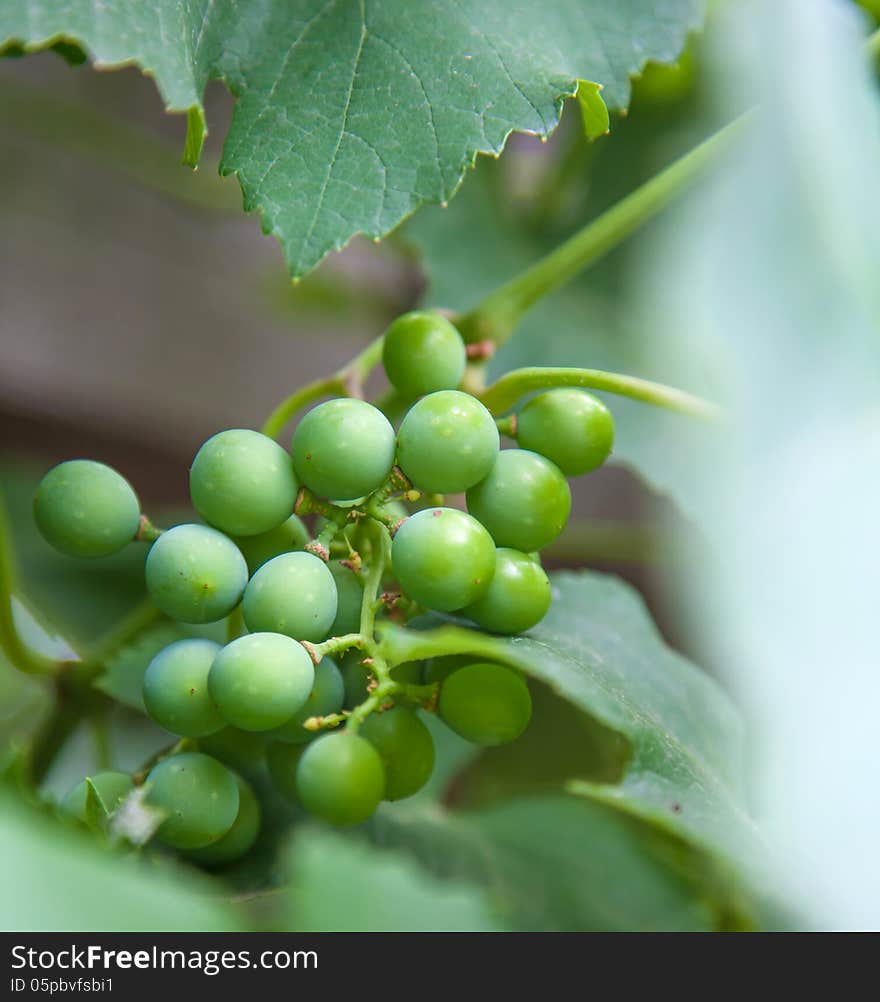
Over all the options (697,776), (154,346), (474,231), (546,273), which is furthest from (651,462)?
(154,346)

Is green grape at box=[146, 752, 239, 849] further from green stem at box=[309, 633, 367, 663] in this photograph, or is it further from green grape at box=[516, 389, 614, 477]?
green grape at box=[516, 389, 614, 477]

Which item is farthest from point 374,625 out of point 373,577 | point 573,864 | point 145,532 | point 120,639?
point 573,864

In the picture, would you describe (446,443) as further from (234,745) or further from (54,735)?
(54,735)

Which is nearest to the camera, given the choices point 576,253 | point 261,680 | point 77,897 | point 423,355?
point 77,897

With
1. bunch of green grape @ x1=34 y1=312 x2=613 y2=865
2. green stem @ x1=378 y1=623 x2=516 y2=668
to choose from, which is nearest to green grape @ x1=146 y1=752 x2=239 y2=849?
bunch of green grape @ x1=34 y1=312 x2=613 y2=865

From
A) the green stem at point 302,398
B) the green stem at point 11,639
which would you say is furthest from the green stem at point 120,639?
the green stem at point 302,398

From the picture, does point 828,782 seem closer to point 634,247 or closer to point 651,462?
point 651,462
